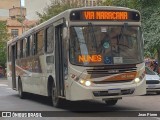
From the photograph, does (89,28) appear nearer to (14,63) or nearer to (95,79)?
(95,79)

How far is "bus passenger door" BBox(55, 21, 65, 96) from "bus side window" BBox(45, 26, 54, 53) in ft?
1.81

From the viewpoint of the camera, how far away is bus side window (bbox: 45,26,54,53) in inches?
674

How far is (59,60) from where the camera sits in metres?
16.3

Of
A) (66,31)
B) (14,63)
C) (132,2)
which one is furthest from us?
(132,2)

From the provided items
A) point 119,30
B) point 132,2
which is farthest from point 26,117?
point 132,2

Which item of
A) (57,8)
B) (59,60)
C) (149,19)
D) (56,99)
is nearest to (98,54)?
(59,60)

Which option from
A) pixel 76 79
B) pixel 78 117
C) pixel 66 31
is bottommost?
pixel 78 117

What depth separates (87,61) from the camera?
1486cm

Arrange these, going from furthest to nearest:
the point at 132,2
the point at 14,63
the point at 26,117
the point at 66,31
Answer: the point at 132,2 → the point at 14,63 → the point at 66,31 → the point at 26,117

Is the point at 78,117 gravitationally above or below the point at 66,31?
below

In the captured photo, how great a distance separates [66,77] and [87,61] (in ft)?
3.24

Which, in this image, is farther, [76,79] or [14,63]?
[14,63]

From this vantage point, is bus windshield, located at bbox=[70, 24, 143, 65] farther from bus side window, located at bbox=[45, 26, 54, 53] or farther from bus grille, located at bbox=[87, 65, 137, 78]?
bus side window, located at bbox=[45, 26, 54, 53]

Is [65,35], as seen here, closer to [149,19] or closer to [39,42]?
[39,42]
